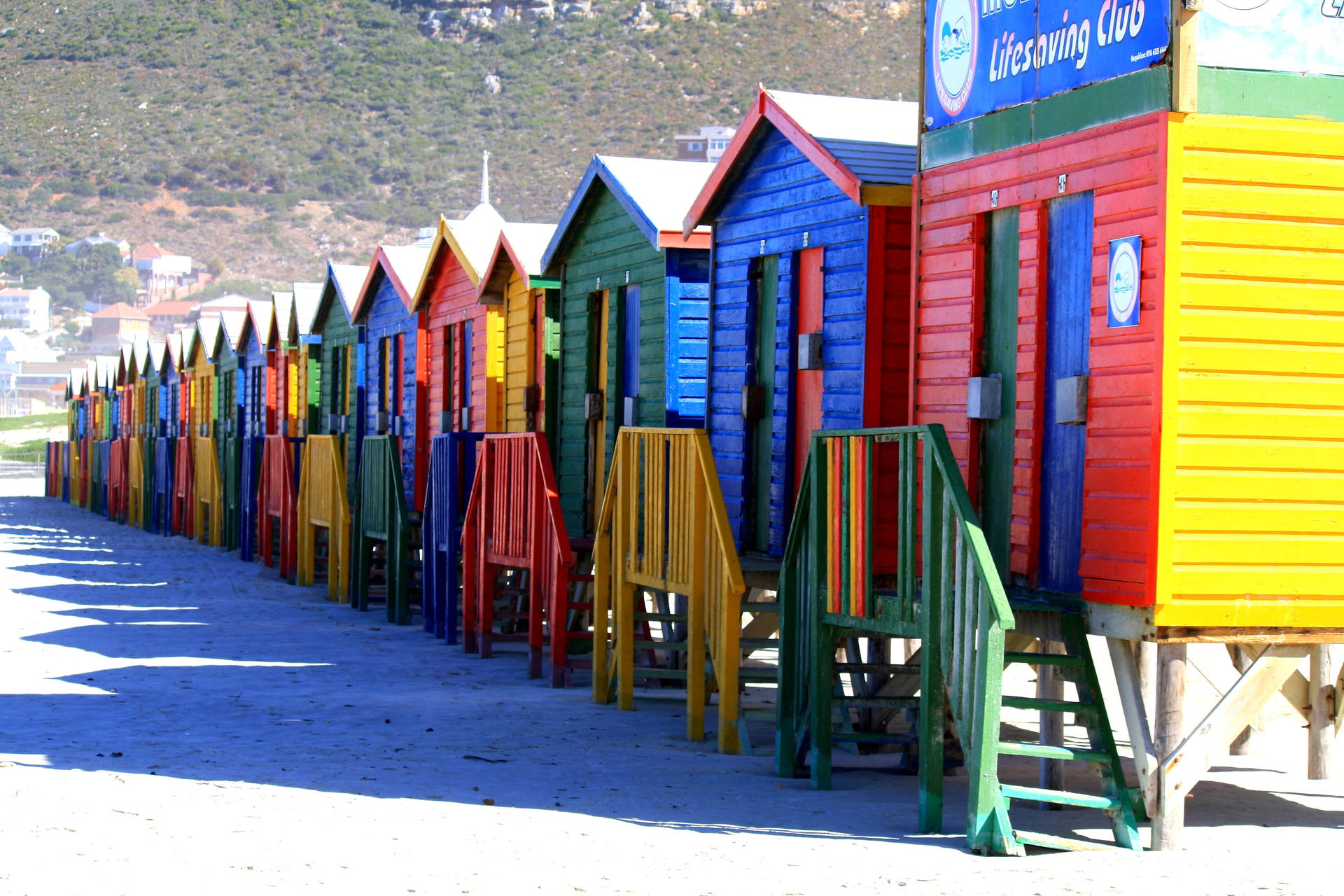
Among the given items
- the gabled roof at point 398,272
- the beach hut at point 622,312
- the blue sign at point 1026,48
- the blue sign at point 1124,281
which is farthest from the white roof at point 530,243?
the blue sign at point 1124,281

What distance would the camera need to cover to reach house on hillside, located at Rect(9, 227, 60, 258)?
15088 cm

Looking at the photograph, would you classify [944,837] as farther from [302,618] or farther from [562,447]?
[302,618]

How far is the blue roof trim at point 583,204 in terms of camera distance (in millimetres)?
13520

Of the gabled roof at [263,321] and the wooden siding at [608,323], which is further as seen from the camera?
the gabled roof at [263,321]

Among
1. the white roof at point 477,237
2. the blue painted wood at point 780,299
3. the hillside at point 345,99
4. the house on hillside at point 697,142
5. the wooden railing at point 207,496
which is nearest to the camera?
the blue painted wood at point 780,299

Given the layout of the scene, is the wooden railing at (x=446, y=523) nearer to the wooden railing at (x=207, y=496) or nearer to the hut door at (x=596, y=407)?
the hut door at (x=596, y=407)

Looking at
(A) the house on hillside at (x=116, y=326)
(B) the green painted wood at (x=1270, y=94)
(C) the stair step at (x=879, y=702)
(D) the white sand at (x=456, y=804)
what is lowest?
(D) the white sand at (x=456, y=804)

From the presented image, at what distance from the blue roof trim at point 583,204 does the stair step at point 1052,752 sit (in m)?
6.63

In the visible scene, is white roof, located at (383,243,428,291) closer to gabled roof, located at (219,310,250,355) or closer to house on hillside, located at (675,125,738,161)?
gabled roof, located at (219,310,250,355)

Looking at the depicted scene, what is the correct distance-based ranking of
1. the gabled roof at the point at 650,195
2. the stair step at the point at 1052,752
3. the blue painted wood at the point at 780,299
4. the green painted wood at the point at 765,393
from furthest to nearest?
the gabled roof at the point at 650,195
the green painted wood at the point at 765,393
the blue painted wood at the point at 780,299
the stair step at the point at 1052,752

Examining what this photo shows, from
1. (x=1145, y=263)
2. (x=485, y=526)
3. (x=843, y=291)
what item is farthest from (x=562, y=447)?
(x=1145, y=263)

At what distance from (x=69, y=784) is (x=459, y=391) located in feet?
36.2

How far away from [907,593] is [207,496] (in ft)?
76.1

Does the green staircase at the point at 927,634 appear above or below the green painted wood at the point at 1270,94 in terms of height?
below
